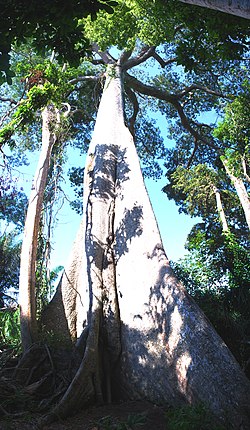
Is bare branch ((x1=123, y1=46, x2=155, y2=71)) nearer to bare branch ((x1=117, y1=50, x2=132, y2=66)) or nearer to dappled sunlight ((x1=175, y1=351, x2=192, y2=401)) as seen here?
bare branch ((x1=117, y1=50, x2=132, y2=66))

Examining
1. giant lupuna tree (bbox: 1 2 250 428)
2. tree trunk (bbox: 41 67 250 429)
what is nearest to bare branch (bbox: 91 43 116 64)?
giant lupuna tree (bbox: 1 2 250 428)

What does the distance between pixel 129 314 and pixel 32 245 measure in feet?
6.28

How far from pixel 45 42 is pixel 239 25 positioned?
6.25 feet

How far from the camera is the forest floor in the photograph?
2.88 meters

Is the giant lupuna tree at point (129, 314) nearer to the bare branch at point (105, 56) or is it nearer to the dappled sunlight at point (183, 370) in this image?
the dappled sunlight at point (183, 370)

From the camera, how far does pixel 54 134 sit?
20.5 feet

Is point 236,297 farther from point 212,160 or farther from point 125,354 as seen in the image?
point 212,160

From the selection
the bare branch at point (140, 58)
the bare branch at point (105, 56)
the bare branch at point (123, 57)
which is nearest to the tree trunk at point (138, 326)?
the bare branch at point (123, 57)

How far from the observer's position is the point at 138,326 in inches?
155

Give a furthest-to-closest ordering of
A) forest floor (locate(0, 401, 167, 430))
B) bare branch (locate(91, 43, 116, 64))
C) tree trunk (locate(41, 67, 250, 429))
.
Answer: bare branch (locate(91, 43, 116, 64))
tree trunk (locate(41, 67, 250, 429))
forest floor (locate(0, 401, 167, 430))

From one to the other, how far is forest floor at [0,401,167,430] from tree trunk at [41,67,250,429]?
0.12m

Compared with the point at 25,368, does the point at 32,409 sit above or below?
below

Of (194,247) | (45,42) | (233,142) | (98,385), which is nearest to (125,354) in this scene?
(98,385)

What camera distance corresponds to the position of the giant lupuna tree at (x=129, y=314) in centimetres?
324
